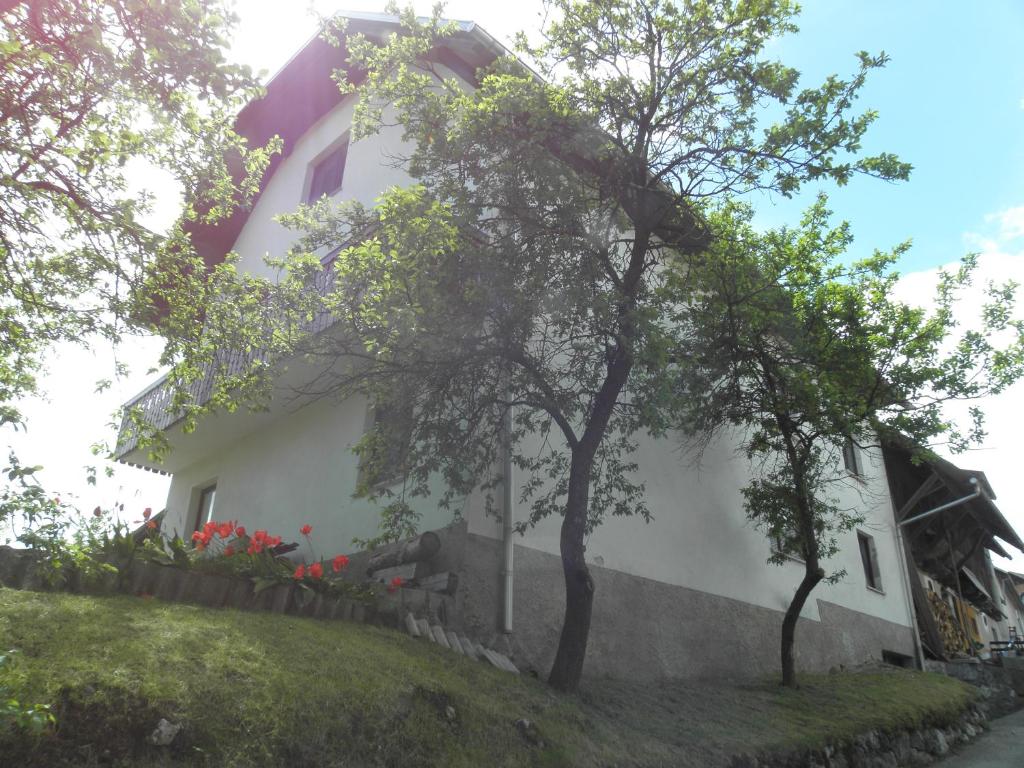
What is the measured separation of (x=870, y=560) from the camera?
17.1 metres

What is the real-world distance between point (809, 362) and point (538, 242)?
5.26m

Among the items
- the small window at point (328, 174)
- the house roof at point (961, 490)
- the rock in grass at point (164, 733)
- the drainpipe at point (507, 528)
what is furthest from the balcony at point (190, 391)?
the house roof at point (961, 490)

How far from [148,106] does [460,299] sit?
9.96 feet

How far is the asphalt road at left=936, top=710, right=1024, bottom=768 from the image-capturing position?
9109 millimetres

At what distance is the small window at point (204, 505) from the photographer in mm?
15188

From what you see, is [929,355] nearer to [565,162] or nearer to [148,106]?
[565,162]

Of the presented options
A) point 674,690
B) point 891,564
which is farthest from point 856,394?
point 891,564

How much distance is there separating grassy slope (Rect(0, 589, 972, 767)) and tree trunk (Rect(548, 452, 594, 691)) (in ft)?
1.07

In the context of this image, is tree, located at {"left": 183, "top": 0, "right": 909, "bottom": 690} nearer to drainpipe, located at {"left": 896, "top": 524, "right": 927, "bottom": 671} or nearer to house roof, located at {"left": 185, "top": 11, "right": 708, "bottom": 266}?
house roof, located at {"left": 185, "top": 11, "right": 708, "bottom": 266}

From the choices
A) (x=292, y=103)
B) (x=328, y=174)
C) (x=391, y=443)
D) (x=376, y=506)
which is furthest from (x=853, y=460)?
(x=292, y=103)

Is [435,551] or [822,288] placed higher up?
[822,288]

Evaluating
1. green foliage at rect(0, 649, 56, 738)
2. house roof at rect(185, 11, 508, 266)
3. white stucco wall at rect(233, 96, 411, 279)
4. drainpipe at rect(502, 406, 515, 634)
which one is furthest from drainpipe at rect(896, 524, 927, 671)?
green foliage at rect(0, 649, 56, 738)

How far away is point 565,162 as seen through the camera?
25.5 feet

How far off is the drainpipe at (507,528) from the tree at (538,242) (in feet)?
0.27
